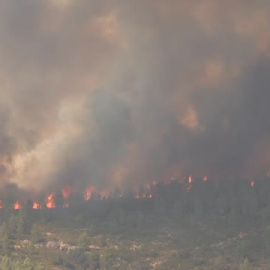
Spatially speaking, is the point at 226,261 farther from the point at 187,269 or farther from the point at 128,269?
the point at 128,269

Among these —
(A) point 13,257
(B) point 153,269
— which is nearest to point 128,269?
(B) point 153,269

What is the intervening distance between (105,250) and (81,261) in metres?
10.1

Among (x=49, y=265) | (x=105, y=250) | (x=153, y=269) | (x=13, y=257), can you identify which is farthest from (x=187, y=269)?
(x=13, y=257)

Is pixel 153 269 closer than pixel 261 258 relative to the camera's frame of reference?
Yes

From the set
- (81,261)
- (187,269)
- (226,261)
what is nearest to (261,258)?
(226,261)

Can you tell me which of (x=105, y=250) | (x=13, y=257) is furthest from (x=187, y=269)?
(x=13, y=257)

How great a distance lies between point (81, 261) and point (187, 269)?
39005 millimetres

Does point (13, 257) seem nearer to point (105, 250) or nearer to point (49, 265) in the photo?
point (49, 265)

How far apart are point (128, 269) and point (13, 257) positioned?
1682 inches

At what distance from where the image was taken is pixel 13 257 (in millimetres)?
188500

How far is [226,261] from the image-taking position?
630ft

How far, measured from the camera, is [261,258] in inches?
7820

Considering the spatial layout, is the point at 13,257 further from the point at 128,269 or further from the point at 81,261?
the point at 128,269

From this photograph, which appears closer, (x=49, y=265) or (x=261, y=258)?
(x=49, y=265)
